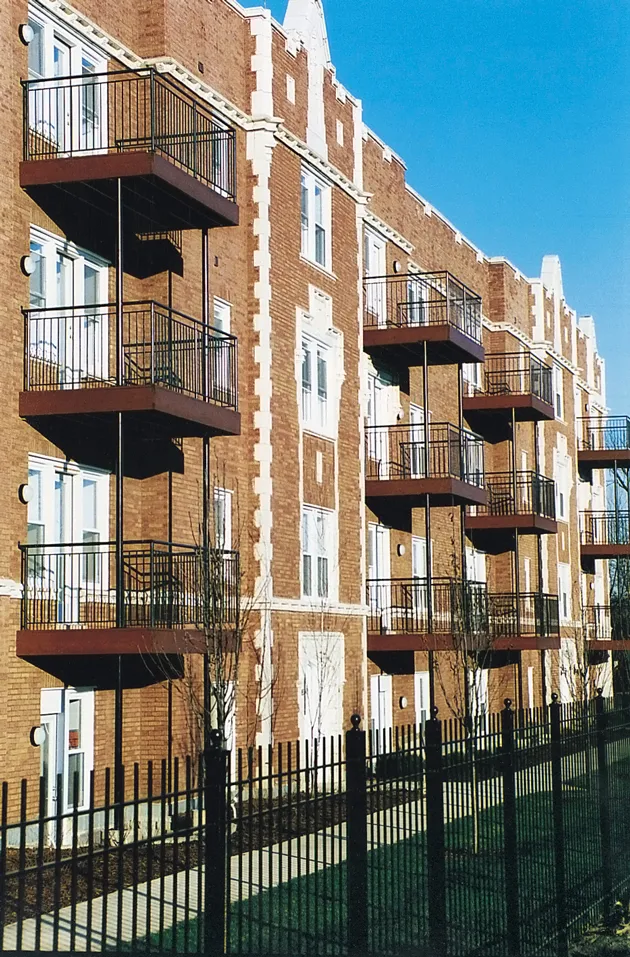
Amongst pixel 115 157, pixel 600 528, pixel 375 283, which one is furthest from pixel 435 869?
pixel 600 528

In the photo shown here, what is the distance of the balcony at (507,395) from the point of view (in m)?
37.8

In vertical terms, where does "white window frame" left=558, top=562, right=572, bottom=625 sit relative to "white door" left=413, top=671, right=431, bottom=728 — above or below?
above

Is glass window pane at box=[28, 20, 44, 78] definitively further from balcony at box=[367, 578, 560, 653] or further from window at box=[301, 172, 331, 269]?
balcony at box=[367, 578, 560, 653]

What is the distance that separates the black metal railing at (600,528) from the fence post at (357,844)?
142 ft

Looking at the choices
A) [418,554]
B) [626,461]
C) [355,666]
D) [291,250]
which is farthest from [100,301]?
[626,461]

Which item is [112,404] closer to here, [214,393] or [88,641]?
[88,641]

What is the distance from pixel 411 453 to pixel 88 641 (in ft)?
48.7

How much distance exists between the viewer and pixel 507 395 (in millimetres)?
37781

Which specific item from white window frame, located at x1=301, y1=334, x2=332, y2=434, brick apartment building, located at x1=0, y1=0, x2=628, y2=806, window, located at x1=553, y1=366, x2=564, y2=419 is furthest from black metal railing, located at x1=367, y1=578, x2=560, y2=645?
window, located at x1=553, y1=366, x2=564, y2=419

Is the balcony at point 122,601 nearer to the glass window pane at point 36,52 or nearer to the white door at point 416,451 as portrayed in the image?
the glass window pane at point 36,52

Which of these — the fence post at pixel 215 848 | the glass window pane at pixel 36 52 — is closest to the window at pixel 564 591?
the glass window pane at pixel 36 52

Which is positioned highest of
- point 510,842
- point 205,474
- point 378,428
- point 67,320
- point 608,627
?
point 378,428

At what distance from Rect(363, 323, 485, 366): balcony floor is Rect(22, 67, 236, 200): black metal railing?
7542 mm

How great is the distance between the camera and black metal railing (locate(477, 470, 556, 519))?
3791 cm
